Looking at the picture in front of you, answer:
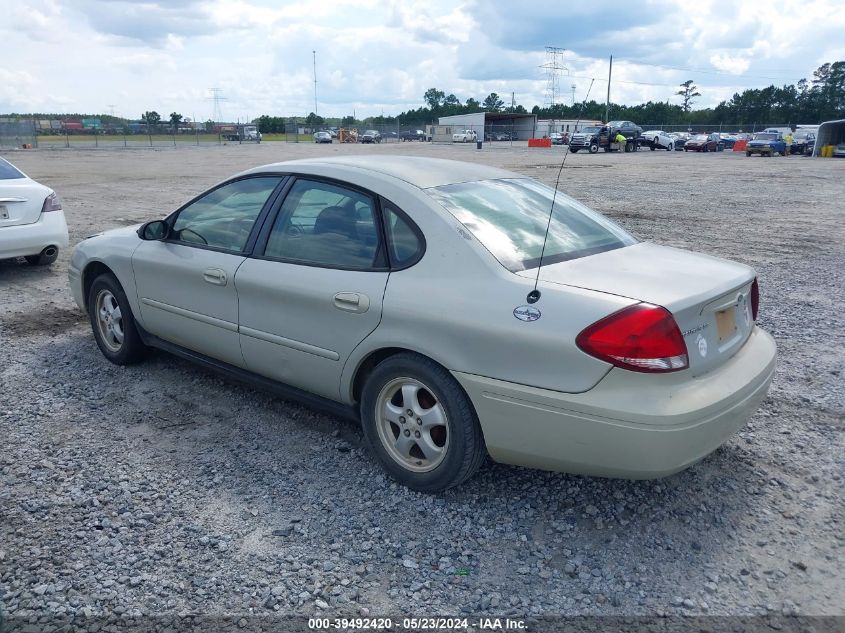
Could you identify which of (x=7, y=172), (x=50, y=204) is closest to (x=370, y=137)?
(x=7, y=172)

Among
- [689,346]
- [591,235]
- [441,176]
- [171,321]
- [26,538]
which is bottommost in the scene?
[26,538]

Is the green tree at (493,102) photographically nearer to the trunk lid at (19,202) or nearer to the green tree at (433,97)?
the green tree at (433,97)

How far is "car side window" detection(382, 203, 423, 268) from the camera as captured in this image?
3389 millimetres

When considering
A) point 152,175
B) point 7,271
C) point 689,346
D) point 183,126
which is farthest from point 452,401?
point 183,126

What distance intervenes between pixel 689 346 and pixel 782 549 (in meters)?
0.98

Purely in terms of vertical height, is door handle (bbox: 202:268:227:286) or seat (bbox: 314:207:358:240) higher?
seat (bbox: 314:207:358:240)

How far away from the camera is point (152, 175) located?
81.9 feet

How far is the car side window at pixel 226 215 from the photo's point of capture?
4191 millimetres

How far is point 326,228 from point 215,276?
85 centimetres

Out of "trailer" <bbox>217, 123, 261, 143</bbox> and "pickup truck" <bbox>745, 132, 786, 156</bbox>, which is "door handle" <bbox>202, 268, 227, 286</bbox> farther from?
"trailer" <bbox>217, 123, 261, 143</bbox>

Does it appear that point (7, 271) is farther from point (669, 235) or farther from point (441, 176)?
point (669, 235)

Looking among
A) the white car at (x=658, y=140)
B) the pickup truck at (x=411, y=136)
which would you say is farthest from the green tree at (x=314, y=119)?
the white car at (x=658, y=140)

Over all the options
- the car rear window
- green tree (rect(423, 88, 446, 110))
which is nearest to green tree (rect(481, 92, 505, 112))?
green tree (rect(423, 88, 446, 110))

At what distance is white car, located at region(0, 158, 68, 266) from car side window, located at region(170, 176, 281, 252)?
14.2 ft
